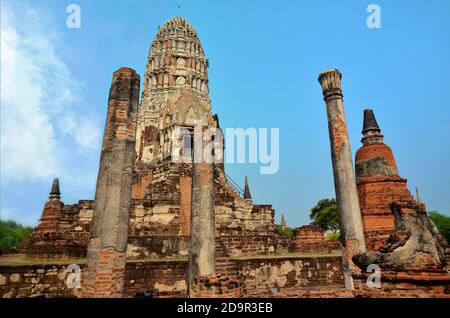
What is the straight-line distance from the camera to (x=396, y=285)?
5.26 m

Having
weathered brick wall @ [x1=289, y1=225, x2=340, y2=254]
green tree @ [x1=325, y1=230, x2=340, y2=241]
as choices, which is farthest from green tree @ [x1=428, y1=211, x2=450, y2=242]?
weathered brick wall @ [x1=289, y1=225, x2=340, y2=254]

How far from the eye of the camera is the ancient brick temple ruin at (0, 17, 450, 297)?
577 centimetres

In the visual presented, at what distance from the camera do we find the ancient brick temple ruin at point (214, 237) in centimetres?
577

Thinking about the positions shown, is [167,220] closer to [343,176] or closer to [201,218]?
[201,218]

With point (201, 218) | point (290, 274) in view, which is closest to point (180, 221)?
point (290, 274)

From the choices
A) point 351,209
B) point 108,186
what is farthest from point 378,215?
point 108,186

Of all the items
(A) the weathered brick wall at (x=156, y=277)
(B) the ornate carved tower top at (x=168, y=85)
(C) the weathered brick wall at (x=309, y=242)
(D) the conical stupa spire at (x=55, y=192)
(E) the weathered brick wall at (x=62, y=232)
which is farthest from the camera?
(B) the ornate carved tower top at (x=168, y=85)

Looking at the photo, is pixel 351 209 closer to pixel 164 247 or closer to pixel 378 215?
pixel 378 215

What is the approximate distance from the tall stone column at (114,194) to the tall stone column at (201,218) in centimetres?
220

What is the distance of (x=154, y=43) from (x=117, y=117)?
34.7 meters

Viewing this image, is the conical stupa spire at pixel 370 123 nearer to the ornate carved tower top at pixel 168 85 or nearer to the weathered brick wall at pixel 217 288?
the weathered brick wall at pixel 217 288

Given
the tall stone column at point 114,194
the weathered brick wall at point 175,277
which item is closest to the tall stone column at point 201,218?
the weathered brick wall at point 175,277

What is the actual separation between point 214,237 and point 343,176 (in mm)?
3899

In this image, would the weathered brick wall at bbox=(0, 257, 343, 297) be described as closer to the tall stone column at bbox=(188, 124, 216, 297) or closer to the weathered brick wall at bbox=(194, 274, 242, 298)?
the weathered brick wall at bbox=(194, 274, 242, 298)
